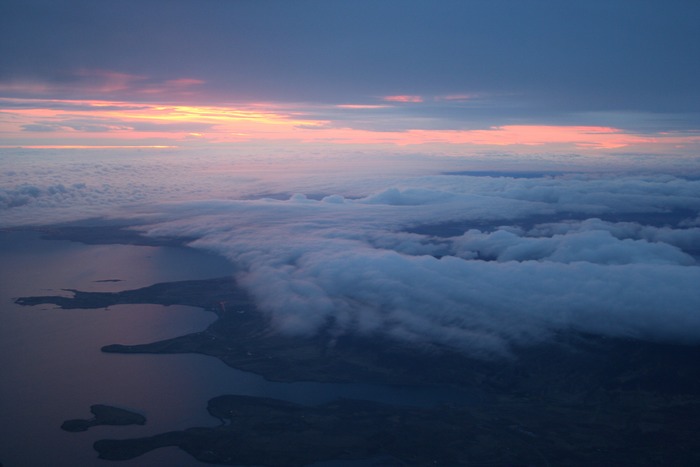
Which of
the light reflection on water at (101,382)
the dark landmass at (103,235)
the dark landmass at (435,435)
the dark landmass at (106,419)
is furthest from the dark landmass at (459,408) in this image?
the dark landmass at (103,235)

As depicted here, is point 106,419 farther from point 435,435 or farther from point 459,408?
point 459,408

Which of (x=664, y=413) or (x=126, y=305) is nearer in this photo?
(x=664, y=413)

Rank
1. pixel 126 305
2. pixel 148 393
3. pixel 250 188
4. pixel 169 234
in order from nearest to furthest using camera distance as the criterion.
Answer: pixel 148 393 → pixel 126 305 → pixel 169 234 → pixel 250 188

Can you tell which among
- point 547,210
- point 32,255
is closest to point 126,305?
point 32,255

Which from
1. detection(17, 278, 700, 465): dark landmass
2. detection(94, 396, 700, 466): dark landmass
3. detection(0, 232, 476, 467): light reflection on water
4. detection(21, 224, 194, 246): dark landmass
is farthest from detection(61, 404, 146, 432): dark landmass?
detection(21, 224, 194, 246): dark landmass

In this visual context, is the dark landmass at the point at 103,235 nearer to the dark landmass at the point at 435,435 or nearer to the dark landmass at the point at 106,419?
the dark landmass at the point at 106,419

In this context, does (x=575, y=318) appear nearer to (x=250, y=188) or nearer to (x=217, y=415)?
(x=217, y=415)

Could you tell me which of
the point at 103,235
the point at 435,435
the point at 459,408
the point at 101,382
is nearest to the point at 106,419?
the point at 101,382
